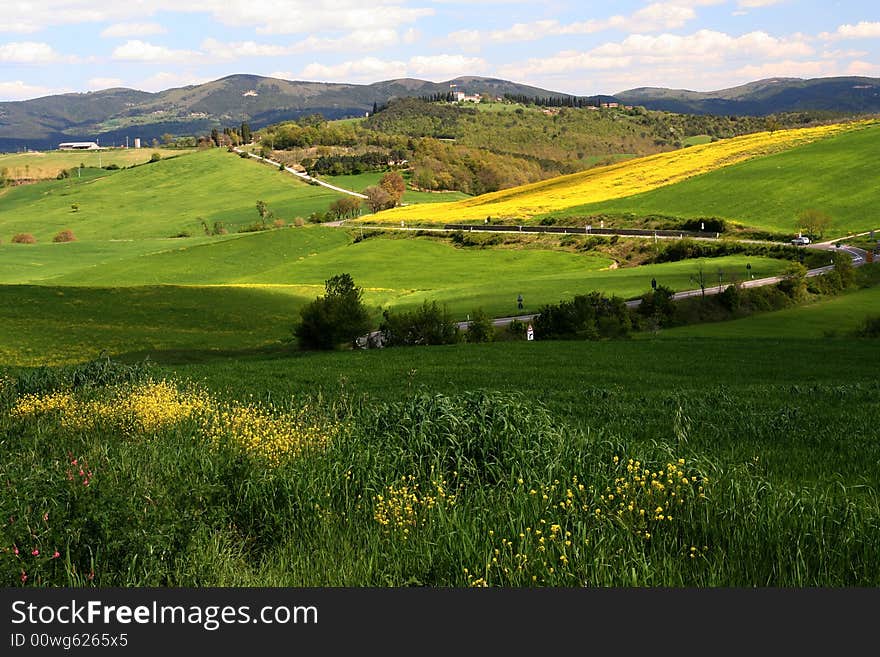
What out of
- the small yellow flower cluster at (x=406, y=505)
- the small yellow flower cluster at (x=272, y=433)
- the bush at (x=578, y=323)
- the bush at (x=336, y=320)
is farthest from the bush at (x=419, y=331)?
the small yellow flower cluster at (x=406, y=505)

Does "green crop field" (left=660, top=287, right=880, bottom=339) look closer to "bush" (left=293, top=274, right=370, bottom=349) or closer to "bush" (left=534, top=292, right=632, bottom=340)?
"bush" (left=534, top=292, right=632, bottom=340)

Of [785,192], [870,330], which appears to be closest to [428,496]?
[870,330]

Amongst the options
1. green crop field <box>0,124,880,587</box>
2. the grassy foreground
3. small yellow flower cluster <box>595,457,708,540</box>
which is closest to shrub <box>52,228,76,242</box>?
green crop field <box>0,124,880,587</box>

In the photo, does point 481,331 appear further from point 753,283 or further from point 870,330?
point 753,283

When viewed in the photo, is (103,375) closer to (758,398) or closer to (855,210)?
(758,398)

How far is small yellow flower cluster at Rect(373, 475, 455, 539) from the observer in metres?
9.63

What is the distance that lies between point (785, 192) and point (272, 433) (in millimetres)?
109851

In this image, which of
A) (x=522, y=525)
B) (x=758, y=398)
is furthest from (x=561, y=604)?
(x=758, y=398)

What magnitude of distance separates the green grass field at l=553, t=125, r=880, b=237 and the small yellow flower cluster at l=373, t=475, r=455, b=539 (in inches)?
3605

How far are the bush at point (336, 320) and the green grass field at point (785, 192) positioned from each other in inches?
2447

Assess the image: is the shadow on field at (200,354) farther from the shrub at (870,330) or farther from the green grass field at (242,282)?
the shrub at (870,330)

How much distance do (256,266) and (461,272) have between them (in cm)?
3225

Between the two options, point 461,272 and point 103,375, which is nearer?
point 103,375

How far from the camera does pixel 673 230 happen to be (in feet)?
338
